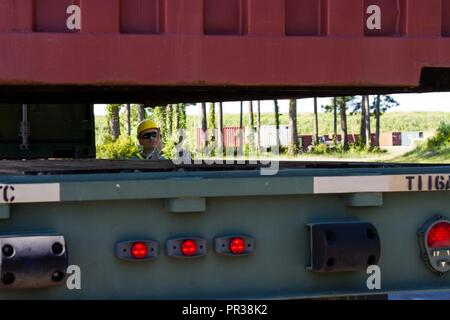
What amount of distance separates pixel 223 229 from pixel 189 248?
0.67 ft

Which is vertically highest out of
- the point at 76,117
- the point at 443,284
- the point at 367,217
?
the point at 76,117

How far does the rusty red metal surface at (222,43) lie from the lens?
4.21 metres

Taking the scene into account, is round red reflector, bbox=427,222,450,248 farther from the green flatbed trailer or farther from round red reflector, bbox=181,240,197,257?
round red reflector, bbox=181,240,197,257

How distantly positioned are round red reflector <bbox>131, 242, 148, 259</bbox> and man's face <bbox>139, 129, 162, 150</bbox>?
4.98 metres

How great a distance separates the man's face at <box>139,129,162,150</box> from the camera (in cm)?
902

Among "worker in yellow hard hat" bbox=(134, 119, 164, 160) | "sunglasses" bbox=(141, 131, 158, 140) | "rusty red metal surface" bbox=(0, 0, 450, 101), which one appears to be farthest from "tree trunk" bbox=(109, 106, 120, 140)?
"rusty red metal surface" bbox=(0, 0, 450, 101)

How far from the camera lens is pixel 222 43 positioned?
4391 millimetres

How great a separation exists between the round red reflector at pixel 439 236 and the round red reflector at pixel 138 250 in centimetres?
149

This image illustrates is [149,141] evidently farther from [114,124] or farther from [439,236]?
[114,124]

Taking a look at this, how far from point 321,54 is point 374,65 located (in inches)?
12.1

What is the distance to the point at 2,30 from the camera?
4.18 metres

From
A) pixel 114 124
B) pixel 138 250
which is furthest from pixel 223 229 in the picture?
pixel 114 124

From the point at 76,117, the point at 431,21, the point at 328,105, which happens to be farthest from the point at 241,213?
the point at 328,105

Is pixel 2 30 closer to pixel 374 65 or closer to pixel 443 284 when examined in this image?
pixel 374 65
